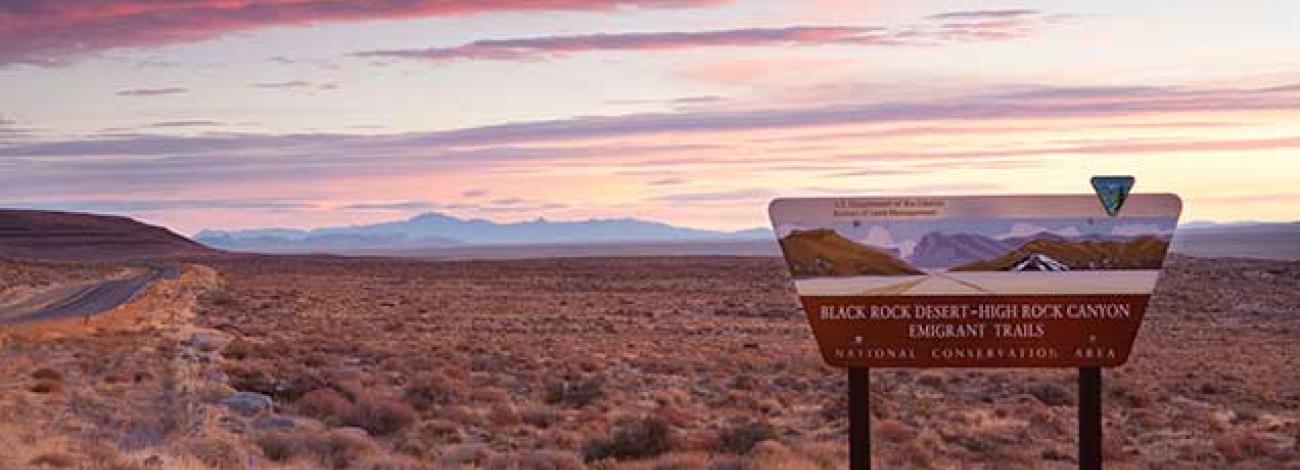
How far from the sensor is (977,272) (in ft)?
34.8

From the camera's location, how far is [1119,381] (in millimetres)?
27000

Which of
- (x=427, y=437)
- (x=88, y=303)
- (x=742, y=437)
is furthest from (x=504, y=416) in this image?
(x=88, y=303)

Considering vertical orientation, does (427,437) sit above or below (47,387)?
below

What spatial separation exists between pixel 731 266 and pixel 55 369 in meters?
107

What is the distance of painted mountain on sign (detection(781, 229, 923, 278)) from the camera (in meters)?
10.6

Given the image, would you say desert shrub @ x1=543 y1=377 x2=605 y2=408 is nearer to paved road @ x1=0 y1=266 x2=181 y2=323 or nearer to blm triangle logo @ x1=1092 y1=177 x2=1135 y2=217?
blm triangle logo @ x1=1092 y1=177 x2=1135 y2=217

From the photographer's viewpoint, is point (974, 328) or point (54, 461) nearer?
point (974, 328)

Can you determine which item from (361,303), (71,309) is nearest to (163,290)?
(361,303)

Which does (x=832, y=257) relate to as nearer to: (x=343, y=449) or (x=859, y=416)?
(x=859, y=416)

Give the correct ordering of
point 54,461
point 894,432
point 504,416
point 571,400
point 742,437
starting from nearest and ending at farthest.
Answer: point 54,461 < point 742,437 < point 894,432 < point 504,416 < point 571,400

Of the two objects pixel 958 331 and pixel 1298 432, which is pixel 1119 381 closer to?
pixel 1298 432

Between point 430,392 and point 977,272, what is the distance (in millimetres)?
13542

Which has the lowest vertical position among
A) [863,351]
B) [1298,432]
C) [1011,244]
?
[1298,432]

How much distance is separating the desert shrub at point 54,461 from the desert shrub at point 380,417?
5.56 metres
